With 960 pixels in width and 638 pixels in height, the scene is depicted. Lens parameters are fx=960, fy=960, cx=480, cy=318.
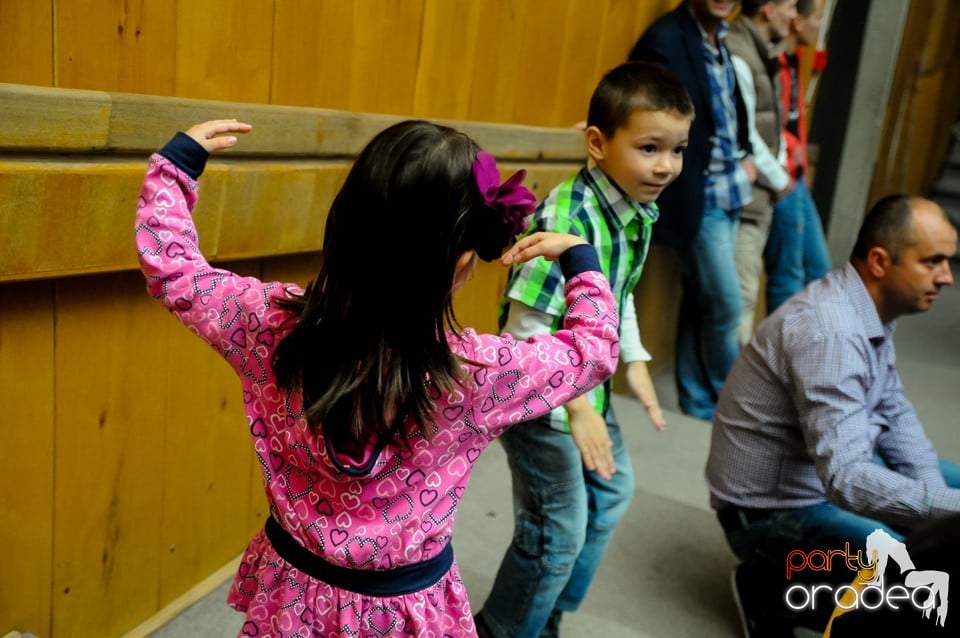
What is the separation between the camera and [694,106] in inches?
136

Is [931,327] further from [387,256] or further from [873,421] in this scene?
[387,256]

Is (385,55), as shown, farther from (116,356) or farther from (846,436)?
(846,436)

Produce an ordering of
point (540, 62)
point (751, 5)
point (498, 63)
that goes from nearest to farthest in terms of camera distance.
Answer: point (498, 63), point (540, 62), point (751, 5)

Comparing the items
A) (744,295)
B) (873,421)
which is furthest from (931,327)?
(873,421)

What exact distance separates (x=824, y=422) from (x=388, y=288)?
1.31 meters

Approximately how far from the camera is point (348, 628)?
1326 millimetres

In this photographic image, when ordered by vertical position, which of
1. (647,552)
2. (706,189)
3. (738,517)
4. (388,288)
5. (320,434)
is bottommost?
(647,552)

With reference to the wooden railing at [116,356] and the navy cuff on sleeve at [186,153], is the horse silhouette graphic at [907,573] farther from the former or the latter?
the wooden railing at [116,356]

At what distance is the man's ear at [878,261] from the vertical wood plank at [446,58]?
1.15 m

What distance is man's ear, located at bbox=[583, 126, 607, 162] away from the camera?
1960mm

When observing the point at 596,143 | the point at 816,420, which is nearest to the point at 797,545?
the point at 816,420

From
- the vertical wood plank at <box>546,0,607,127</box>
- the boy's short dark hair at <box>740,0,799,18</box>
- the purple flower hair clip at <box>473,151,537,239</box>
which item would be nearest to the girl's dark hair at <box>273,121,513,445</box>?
the purple flower hair clip at <box>473,151,537,239</box>

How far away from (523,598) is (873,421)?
1.11 meters

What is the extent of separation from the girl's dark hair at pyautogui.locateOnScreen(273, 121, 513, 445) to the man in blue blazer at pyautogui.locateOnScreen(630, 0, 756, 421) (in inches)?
92.6
